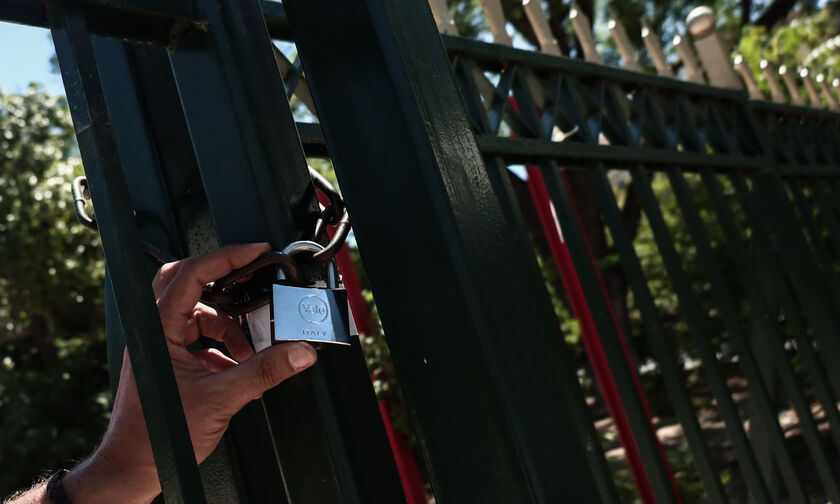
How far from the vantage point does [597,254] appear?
1020 cm

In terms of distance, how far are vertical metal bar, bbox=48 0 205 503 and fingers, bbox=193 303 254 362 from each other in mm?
219

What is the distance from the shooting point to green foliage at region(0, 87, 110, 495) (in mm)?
10102

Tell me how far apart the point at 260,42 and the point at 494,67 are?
1.19m

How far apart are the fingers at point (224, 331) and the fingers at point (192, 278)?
0.22 ft

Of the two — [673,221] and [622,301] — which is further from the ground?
[673,221]

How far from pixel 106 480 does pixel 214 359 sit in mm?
207

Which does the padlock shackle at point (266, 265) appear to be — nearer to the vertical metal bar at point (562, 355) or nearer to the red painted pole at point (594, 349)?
the vertical metal bar at point (562, 355)

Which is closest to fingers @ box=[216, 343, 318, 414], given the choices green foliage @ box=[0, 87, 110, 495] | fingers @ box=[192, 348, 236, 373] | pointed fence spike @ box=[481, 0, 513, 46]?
fingers @ box=[192, 348, 236, 373]

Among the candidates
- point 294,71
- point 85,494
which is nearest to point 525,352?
point 85,494

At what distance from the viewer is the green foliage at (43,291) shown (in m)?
10.1

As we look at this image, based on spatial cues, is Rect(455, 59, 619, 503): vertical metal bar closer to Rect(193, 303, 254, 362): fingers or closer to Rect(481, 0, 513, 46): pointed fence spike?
Rect(481, 0, 513, 46): pointed fence spike

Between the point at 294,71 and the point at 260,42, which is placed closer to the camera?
the point at 260,42

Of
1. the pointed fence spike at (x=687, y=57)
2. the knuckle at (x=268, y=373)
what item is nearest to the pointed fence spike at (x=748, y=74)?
the pointed fence spike at (x=687, y=57)

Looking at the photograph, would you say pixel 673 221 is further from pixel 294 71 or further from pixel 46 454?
pixel 294 71
